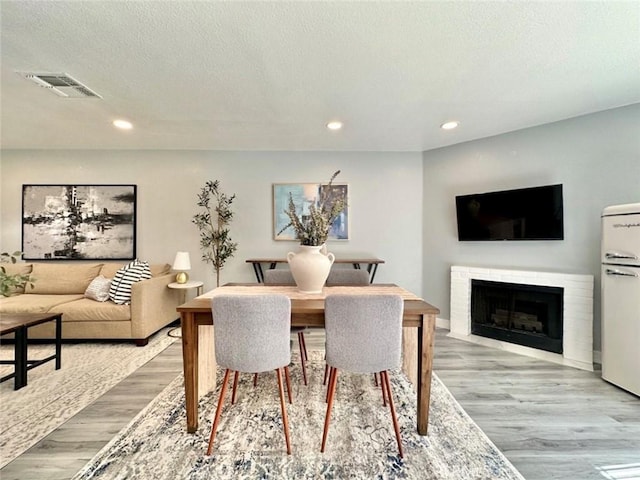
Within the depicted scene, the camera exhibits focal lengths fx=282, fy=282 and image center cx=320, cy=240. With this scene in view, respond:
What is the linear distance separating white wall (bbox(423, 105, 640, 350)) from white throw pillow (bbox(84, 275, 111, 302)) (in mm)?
4115


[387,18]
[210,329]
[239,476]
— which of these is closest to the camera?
[239,476]

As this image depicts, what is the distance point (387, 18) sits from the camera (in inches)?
62.6

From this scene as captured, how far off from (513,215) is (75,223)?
572 centimetres

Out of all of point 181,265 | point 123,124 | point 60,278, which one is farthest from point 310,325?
point 60,278

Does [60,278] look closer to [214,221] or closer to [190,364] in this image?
[214,221]

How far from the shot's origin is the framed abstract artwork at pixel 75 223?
3986 mm

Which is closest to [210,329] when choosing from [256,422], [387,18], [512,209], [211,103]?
[256,422]

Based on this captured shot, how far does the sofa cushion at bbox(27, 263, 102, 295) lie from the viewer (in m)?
3.62

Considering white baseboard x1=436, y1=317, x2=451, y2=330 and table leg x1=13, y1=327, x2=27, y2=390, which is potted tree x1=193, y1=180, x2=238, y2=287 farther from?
white baseboard x1=436, y1=317, x2=451, y2=330

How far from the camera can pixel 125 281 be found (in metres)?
3.25

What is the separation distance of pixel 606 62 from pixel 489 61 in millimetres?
837

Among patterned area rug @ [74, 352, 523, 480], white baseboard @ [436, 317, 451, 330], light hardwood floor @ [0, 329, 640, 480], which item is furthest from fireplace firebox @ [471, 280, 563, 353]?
patterned area rug @ [74, 352, 523, 480]

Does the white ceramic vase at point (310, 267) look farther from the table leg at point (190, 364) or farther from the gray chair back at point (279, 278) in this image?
the table leg at point (190, 364)

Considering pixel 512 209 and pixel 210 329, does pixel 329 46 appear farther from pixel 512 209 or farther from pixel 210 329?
pixel 512 209
